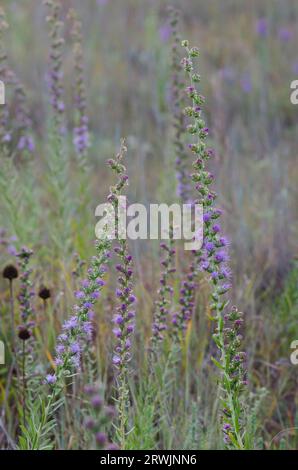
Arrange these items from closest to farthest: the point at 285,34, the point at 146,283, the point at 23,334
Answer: the point at 23,334, the point at 146,283, the point at 285,34

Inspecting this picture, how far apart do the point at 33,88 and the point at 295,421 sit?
5.29 m

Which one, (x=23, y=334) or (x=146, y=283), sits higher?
(x=146, y=283)

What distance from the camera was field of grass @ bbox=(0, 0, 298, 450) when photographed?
186 cm

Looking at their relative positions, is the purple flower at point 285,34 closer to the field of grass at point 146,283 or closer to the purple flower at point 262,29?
the purple flower at point 262,29

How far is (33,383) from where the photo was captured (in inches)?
98.1

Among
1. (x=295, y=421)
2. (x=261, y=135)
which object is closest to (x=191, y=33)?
(x=261, y=135)

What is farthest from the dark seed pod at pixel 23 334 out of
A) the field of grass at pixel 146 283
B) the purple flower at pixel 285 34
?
the purple flower at pixel 285 34

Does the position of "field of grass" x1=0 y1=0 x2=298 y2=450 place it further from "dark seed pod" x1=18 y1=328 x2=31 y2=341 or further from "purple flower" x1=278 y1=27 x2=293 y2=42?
"purple flower" x1=278 y1=27 x2=293 y2=42

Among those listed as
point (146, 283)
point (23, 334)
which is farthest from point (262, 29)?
point (23, 334)

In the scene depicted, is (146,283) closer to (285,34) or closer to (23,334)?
(23,334)

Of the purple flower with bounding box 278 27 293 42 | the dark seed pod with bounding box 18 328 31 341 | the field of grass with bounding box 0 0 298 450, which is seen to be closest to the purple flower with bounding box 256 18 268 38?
the purple flower with bounding box 278 27 293 42

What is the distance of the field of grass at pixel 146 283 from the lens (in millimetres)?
1859

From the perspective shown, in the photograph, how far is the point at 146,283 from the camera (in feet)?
10.9
